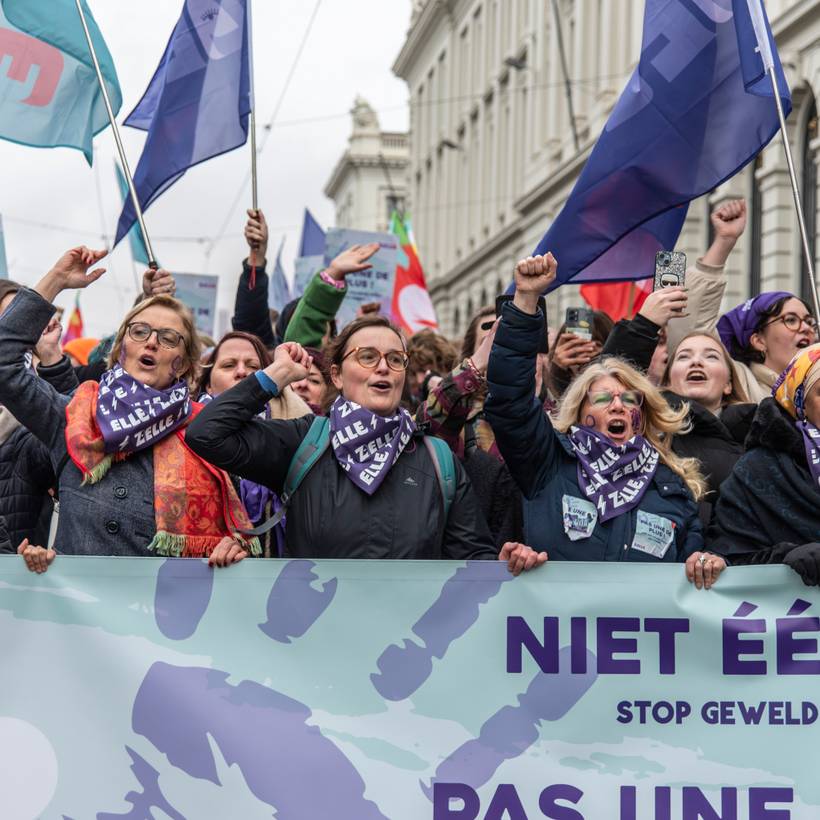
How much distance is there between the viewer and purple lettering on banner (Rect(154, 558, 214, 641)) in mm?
3668

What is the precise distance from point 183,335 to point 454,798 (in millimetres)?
1458

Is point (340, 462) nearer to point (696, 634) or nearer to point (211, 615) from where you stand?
point (211, 615)

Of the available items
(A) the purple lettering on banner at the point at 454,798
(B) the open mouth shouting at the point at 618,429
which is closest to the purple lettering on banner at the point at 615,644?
(A) the purple lettering on banner at the point at 454,798

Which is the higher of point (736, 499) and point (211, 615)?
point (736, 499)

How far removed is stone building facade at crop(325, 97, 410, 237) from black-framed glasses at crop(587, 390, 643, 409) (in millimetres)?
72199

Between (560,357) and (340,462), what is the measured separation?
148 cm

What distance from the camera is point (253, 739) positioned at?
11.8ft

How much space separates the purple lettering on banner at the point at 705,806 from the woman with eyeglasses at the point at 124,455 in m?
1.29

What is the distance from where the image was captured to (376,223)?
76.5 m

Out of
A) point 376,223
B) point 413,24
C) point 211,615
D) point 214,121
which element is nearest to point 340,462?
point 211,615

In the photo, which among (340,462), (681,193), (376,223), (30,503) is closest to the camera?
(340,462)

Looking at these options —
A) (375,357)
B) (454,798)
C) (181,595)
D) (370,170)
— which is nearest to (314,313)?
(375,357)

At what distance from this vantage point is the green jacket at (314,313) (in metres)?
5.37

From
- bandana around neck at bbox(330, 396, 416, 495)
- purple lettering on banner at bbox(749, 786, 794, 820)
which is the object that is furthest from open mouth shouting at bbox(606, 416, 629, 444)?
purple lettering on banner at bbox(749, 786, 794, 820)
